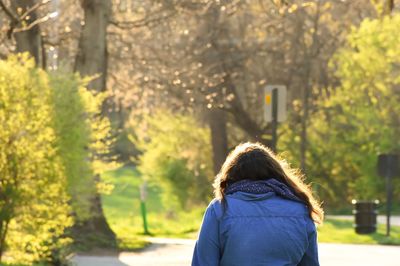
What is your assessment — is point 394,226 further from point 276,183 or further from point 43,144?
point 276,183

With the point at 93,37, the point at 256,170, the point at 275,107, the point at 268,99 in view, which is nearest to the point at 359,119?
the point at 268,99

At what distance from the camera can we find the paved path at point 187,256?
20.8 metres

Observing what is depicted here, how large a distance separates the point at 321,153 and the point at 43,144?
28081 millimetres

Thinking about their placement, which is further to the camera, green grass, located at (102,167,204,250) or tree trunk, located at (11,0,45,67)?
green grass, located at (102,167,204,250)

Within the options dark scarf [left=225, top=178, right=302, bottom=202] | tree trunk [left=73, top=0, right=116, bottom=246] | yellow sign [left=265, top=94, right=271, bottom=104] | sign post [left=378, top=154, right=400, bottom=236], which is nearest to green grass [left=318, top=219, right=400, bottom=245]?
sign post [left=378, top=154, right=400, bottom=236]

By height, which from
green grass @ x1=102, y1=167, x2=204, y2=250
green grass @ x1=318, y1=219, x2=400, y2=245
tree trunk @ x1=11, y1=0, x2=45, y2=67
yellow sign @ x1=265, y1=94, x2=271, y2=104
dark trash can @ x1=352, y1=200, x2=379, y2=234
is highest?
tree trunk @ x1=11, y1=0, x2=45, y2=67

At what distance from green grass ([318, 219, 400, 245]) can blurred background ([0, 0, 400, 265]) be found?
7cm

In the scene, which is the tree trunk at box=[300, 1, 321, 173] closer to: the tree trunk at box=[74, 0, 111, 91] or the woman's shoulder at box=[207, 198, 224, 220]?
the tree trunk at box=[74, 0, 111, 91]

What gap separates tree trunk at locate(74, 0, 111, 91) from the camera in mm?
24781

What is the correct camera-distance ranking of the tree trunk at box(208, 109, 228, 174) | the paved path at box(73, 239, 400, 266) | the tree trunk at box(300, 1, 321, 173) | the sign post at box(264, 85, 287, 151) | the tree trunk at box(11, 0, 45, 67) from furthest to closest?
the tree trunk at box(208, 109, 228, 174)
the tree trunk at box(300, 1, 321, 173)
the sign post at box(264, 85, 287, 151)
the tree trunk at box(11, 0, 45, 67)
the paved path at box(73, 239, 400, 266)

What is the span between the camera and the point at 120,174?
103688mm

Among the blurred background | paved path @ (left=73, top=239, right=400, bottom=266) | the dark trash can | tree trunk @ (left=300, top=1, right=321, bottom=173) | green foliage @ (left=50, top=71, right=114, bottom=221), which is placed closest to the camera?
the blurred background

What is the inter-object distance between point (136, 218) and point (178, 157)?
4.18 m

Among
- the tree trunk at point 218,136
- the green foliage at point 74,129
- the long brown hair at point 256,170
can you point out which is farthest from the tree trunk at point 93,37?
the long brown hair at point 256,170
